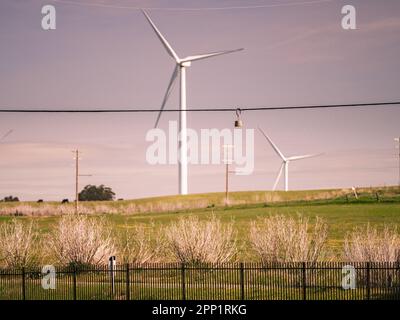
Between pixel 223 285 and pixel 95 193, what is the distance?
506 ft

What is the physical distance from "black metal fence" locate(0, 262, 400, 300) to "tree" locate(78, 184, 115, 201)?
14681cm

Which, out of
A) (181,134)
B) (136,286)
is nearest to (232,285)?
(136,286)

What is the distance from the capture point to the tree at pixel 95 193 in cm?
19450

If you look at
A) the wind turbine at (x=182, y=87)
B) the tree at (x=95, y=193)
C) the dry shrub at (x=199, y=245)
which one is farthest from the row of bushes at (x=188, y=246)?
the tree at (x=95, y=193)

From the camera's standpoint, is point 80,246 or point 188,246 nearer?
point 188,246

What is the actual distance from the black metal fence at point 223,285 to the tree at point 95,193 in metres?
147

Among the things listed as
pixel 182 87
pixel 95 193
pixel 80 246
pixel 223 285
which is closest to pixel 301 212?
pixel 182 87

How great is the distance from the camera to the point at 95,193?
643 ft

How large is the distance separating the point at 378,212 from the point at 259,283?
55.7m

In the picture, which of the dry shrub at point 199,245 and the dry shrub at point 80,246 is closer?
the dry shrub at point 199,245

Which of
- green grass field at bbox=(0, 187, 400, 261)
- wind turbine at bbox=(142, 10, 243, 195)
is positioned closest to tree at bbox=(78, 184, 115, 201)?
green grass field at bbox=(0, 187, 400, 261)

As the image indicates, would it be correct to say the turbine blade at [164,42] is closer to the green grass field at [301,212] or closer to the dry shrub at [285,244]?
the green grass field at [301,212]

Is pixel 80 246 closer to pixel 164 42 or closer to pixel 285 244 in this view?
pixel 285 244

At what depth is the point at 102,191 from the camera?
196 metres
